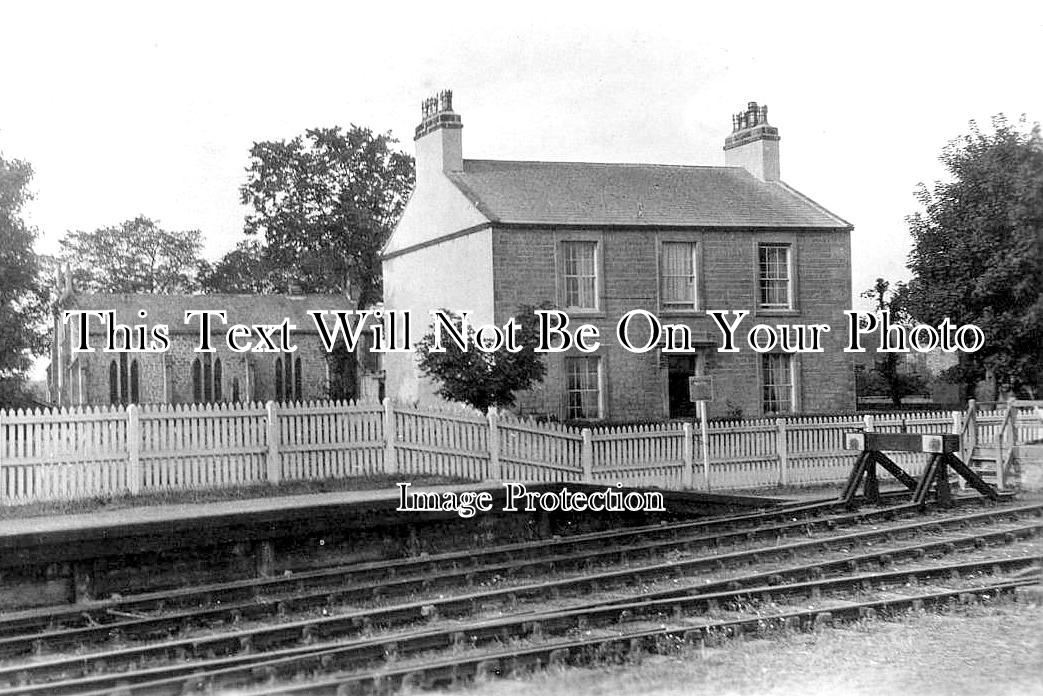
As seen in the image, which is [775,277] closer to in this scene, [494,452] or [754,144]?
[754,144]

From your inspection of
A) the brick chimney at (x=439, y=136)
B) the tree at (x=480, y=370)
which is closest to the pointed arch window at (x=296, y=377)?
the brick chimney at (x=439, y=136)

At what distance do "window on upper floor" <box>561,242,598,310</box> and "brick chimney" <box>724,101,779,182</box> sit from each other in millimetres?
7016

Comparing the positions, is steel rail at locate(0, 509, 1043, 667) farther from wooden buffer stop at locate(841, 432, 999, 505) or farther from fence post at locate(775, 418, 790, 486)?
fence post at locate(775, 418, 790, 486)

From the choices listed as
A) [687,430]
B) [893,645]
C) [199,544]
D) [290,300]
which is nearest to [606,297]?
[687,430]

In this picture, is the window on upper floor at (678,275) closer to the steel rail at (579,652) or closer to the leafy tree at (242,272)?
the steel rail at (579,652)

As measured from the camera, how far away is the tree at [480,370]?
18562mm

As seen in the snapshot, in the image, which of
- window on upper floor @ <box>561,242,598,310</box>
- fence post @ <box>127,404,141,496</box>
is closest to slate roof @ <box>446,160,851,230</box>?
window on upper floor @ <box>561,242,598,310</box>

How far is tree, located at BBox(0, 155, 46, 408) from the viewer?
26.5 meters

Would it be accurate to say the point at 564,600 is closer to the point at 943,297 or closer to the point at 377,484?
the point at 377,484

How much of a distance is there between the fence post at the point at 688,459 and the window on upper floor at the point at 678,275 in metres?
6.82

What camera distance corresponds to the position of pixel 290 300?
4138 cm

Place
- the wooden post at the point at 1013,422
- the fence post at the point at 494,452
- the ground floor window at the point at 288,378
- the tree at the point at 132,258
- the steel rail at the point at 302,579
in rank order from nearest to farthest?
the steel rail at the point at 302,579 < the fence post at the point at 494,452 < the wooden post at the point at 1013,422 < the tree at the point at 132,258 < the ground floor window at the point at 288,378

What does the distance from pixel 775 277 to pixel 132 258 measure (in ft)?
92.1

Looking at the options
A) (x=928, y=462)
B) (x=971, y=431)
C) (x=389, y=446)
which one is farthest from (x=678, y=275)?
(x=389, y=446)
